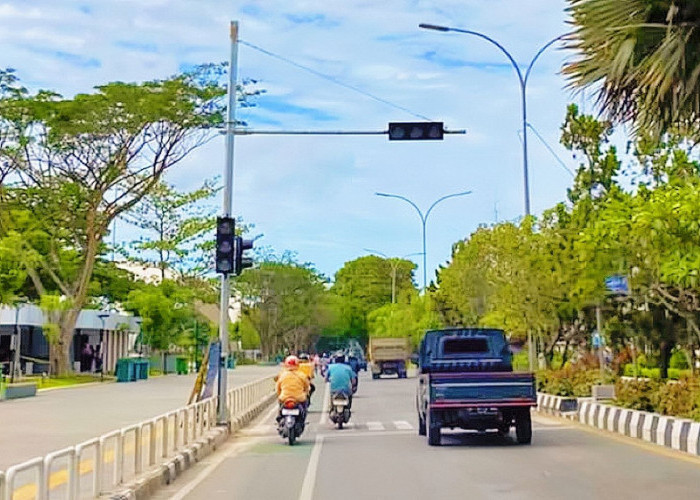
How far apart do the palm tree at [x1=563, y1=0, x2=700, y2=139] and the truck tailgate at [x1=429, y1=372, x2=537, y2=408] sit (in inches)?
270

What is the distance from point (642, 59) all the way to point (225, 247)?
11.9 metres

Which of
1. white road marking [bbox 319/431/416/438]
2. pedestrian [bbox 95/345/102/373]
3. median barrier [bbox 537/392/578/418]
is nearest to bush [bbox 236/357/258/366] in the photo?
pedestrian [bbox 95/345/102/373]

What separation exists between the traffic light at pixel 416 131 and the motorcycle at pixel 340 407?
5.92 metres

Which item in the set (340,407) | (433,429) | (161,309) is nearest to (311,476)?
(433,429)

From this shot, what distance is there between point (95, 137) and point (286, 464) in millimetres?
31749

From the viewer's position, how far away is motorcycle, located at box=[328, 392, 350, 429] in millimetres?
22328

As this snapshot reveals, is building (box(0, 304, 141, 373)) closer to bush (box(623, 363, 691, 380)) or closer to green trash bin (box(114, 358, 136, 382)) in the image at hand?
green trash bin (box(114, 358, 136, 382))

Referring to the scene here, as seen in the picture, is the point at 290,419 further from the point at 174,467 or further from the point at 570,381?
the point at 570,381

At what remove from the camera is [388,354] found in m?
59.6

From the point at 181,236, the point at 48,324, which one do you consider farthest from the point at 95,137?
the point at 181,236

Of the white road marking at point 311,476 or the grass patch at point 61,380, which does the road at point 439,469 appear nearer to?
the white road marking at point 311,476

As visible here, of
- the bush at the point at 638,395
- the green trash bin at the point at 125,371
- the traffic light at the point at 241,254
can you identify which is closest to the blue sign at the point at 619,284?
the bush at the point at 638,395

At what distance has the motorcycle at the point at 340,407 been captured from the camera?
22.3m

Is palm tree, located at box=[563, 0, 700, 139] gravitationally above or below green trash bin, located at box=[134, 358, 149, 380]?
above
